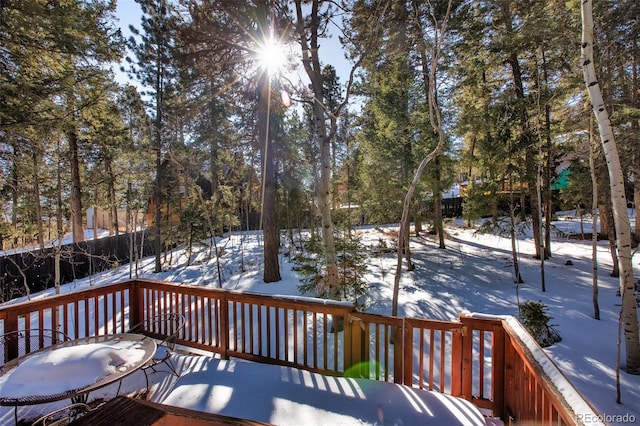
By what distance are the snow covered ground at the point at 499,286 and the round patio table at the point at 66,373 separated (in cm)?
473

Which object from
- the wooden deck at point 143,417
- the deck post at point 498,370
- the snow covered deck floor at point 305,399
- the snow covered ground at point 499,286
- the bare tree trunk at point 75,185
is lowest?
the snow covered ground at point 499,286

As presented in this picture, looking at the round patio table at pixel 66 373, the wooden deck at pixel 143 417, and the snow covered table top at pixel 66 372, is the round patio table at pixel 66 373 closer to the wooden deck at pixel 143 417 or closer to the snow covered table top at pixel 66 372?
the snow covered table top at pixel 66 372

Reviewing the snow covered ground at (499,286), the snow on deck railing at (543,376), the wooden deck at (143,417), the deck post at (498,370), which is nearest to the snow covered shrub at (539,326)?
the snow covered ground at (499,286)

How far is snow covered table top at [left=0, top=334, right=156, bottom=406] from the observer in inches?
74.8

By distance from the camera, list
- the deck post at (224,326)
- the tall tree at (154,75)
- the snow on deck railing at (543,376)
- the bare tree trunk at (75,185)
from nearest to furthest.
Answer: the snow on deck railing at (543,376) → the deck post at (224,326) → the tall tree at (154,75) → the bare tree trunk at (75,185)

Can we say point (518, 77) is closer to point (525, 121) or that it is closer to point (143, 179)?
point (525, 121)

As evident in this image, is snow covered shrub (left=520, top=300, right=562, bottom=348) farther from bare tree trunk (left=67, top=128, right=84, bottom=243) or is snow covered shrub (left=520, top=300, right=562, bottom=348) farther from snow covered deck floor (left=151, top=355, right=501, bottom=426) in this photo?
bare tree trunk (left=67, top=128, right=84, bottom=243)

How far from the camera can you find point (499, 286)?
826 cm

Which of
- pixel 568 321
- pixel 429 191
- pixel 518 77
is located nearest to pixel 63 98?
pixel 429 191

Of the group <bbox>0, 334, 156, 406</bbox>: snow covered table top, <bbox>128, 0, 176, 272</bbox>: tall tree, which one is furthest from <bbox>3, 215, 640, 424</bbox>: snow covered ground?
<bbox>0, 334, 156, 406</bbox>: snow covered table top

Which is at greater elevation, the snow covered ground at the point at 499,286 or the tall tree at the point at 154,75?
the tall tree at the point at 154,75

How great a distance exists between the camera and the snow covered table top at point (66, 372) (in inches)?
74.8

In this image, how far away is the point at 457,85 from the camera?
376 inches

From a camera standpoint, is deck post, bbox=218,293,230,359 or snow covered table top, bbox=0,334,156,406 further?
deck post, bbox=218,293,230,359
